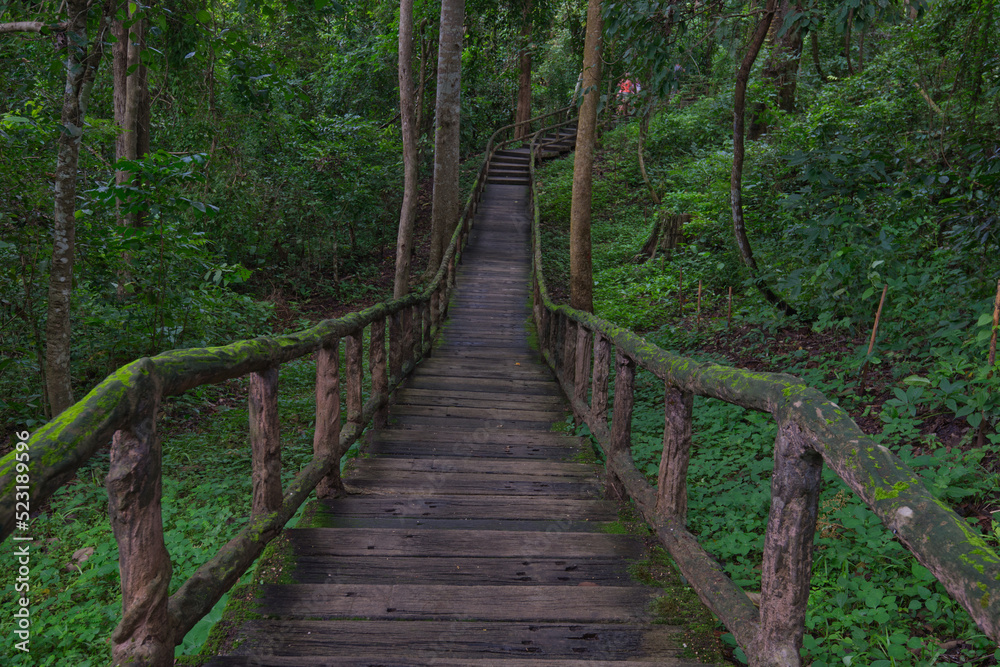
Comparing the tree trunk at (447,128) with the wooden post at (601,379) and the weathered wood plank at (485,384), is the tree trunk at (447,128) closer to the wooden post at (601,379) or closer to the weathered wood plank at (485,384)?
the weathered wood plank at (485,384)

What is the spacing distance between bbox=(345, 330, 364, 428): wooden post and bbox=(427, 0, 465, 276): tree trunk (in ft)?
27.9

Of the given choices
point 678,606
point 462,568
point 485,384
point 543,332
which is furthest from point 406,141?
point 678,606

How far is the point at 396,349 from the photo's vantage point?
6250mm

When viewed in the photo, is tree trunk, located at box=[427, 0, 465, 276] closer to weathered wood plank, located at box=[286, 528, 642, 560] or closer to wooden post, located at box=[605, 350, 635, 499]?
wooden post, located at box=[605, 350, 635, 499]

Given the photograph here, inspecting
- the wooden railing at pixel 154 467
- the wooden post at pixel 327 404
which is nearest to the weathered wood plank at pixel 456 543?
the wooden railing at pixel 154 467

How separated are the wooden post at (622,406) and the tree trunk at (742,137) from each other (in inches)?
181

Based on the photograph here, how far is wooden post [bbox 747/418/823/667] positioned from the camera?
5.85ft

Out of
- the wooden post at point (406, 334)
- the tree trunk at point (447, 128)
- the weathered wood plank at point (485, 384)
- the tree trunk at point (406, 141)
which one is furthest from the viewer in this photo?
the tree trunk at point (447, 128)

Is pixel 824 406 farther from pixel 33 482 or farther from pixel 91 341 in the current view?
pixel 91 341

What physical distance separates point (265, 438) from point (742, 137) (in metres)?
7.34

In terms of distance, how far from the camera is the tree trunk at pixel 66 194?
4.63 metres

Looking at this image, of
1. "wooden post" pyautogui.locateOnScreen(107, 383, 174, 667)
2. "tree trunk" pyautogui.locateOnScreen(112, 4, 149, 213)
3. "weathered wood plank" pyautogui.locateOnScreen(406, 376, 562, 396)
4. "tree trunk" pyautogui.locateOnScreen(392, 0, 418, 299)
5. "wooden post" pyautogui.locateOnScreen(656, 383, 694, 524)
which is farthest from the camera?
"tree trunk" pyautogui.locateOnScreen(392, 0, 418, 299)

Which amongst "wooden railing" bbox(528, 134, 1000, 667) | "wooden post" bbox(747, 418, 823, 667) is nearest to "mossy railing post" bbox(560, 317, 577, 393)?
"wooden railing" bbox(528, 134, 1000, 667)

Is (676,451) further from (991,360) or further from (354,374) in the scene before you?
(991,360)
